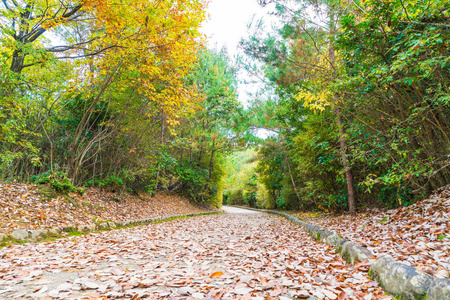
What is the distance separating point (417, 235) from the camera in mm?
2934

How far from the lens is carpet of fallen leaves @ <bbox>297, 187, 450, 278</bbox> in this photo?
2.12 m

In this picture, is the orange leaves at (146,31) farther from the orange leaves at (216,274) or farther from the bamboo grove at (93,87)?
the orange leaves at (216,274)

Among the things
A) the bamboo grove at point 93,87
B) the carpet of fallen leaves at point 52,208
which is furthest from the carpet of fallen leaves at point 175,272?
the bamboo grove at point 93,87

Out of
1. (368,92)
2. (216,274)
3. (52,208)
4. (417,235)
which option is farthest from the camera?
(52,208)

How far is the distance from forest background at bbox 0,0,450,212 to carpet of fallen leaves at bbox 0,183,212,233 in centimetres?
45

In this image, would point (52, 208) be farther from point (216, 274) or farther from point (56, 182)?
point (216, 274)

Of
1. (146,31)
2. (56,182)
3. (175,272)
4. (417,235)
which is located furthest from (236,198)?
(175,272)

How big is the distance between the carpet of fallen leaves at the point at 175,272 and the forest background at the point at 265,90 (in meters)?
2.15

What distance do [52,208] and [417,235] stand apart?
6.26 metres

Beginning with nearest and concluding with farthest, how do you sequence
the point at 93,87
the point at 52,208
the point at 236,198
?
1. the point at 52,208
2. the point at 93,87
3. the point at 236,198

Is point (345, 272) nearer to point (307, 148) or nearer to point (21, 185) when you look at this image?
point (307, 148)

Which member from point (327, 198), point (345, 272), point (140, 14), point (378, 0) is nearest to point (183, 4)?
point (140, 14)

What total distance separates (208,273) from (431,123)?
4.37 meters

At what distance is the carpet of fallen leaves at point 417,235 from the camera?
2122 mm
